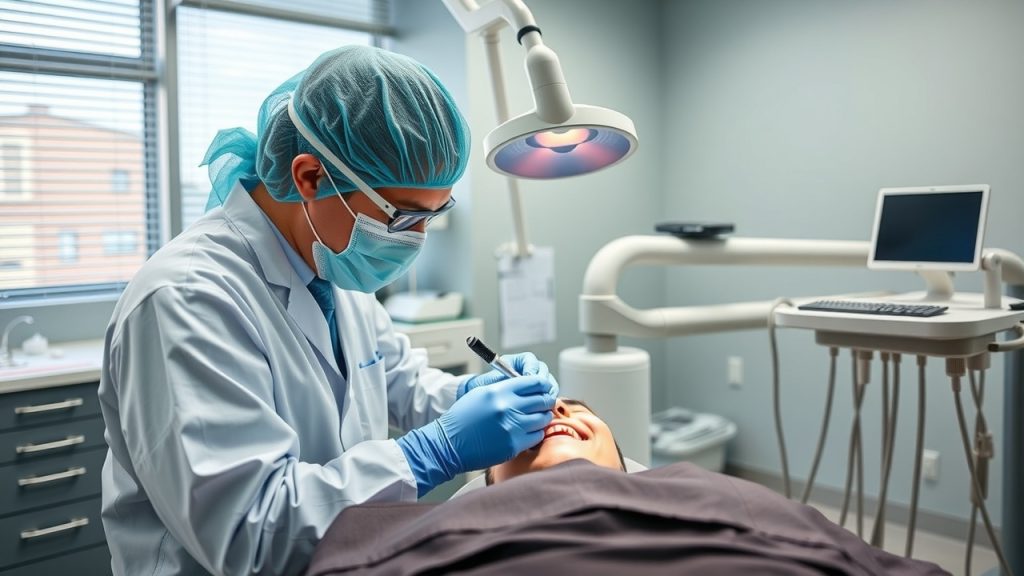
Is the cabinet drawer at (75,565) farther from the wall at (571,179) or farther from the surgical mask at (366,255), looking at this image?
the wall at (571,179)

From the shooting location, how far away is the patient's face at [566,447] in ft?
4.10

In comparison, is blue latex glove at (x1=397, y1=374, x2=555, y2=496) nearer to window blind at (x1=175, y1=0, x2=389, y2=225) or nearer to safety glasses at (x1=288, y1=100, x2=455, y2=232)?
safety glasses at (x1=288, y1=100, x2=455, y2=232)

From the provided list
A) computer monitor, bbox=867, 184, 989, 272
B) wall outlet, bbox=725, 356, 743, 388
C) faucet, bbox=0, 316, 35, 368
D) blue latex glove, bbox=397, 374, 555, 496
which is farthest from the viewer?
wall outlet, bbox=725, 356, 743, 388

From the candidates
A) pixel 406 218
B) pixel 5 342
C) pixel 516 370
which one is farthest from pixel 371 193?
pixel 5 342

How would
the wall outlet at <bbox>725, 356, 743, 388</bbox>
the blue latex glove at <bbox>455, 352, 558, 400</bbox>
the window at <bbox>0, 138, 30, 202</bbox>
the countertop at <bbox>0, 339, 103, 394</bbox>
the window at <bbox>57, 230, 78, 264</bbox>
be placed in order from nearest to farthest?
the blue latex glove at <bbox>455, 352, 558, 400</bbox> → the countertop at <bbox>0, 339, 103, 394</bbox> → the window at <bbox>0, 138, 30, 202</bbox> → the window at <bbox>57, 230, 78, 264</bbox> → the wall outlet at <bbox>725, 356, 743, 388</bbox>

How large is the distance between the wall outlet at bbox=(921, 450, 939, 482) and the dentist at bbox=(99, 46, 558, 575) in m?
2.15

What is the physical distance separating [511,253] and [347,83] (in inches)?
68.8

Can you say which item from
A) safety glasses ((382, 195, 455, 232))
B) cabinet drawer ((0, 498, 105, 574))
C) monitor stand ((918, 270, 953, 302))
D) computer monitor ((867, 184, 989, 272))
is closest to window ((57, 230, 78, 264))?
cabinet drawer ((0, 498, 105, 574))

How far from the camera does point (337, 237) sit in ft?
3.78

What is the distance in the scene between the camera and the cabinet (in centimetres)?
182

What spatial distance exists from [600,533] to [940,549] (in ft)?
7.59

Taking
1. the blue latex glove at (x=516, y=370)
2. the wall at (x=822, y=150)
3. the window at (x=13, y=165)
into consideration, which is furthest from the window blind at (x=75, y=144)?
the wall at (x=822, y=150)

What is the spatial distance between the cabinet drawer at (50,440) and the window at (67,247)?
66cm

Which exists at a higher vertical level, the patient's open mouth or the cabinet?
the patient's open mouth
